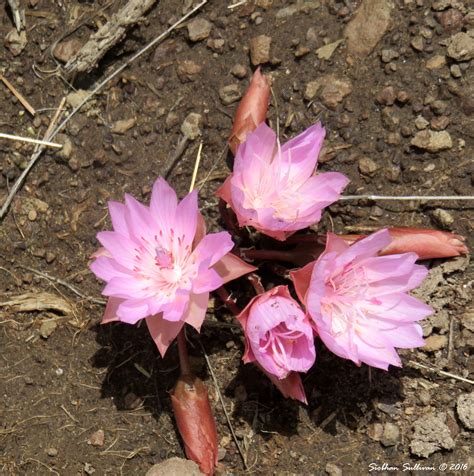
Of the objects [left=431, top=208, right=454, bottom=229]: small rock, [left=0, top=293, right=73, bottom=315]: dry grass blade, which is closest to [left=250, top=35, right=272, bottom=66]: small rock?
[left=431, top=208, right=454, bottom=229]: small rock

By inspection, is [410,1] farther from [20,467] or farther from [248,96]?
[20,467]

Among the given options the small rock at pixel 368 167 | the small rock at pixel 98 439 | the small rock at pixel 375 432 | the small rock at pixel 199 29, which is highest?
the small rock at pixel 199 29

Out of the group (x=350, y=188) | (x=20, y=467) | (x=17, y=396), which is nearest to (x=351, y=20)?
(x=350, y=188)

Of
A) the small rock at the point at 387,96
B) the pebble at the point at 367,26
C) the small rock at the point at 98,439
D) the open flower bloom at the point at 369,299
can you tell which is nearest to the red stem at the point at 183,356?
the small rock at the point at 98,439

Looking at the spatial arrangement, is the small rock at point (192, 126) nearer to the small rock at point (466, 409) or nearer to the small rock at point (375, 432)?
the small rock at point (375, 432)

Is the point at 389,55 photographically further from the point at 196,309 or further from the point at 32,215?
the point at 32,215

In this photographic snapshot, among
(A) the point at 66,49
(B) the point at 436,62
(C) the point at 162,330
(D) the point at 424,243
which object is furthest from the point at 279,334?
(A) the point at 66,49
